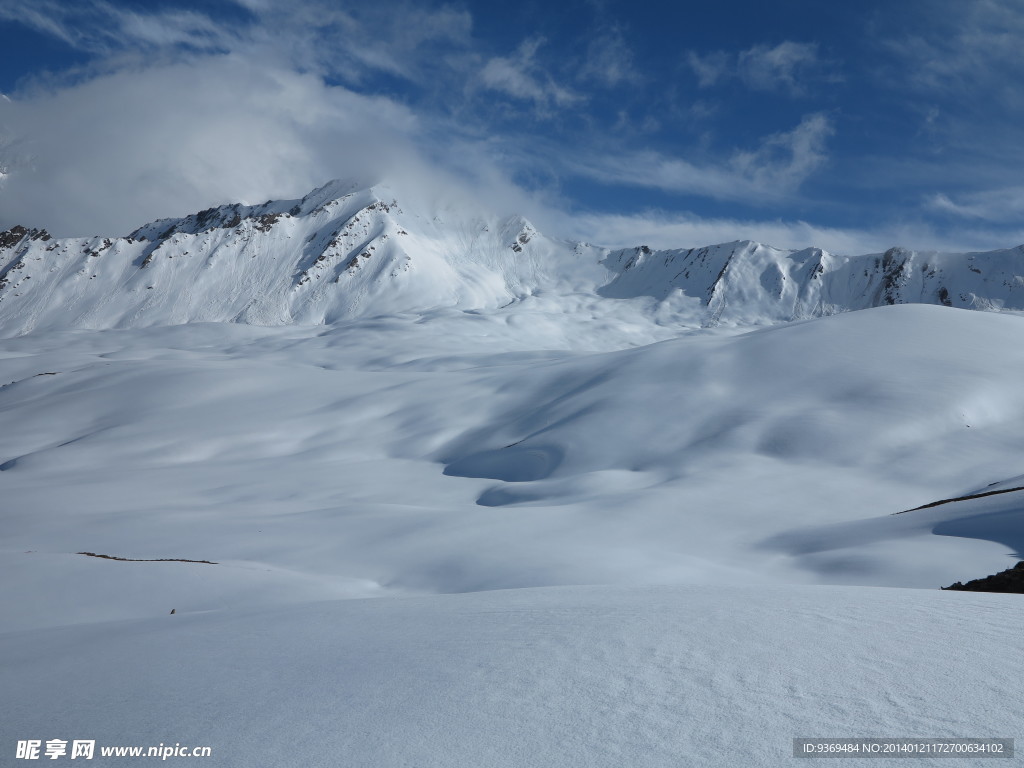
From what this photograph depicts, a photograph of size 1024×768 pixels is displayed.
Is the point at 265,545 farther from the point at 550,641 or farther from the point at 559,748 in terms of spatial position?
the point at 559,748

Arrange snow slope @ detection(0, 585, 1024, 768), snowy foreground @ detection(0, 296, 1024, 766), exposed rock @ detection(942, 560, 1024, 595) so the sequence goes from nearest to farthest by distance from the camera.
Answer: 1. snow slope @ detection(0, 585, 1024, 768)
2. snowy foreground @ detection(0, 296, 1024, 766)
3. exposed rock @ detection(942, 560, 1024, 595)

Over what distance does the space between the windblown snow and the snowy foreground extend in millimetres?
44

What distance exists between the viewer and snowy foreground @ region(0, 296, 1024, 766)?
3211 mm

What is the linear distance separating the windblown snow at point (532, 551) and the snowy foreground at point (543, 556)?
4 centimetres

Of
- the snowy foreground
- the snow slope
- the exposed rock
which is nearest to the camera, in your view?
the snow slope

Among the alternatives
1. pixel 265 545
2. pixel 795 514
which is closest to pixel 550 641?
pixel 265 545

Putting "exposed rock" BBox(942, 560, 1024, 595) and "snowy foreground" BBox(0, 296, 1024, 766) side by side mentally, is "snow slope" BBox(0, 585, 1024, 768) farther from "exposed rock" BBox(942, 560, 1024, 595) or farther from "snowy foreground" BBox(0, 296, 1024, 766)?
"exposed rock" BBox(942, 560, 1024, 595)

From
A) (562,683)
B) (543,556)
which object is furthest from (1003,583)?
(543,556)

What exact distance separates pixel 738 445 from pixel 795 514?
329 inches

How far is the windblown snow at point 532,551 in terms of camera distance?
10.6 feet

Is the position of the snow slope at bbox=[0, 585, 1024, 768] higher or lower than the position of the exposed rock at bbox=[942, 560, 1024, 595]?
higher

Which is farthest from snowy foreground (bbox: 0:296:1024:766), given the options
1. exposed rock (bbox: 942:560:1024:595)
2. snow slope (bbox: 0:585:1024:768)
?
exposed rock (bbox: 942:560:1024:595)

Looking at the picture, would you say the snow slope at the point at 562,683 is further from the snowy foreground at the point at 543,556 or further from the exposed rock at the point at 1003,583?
the exposed rock at the point at 1003,583

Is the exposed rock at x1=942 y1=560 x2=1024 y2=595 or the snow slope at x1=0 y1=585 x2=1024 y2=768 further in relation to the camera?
the exposed rock at x1=942 y1=560 x2=1024 y2=595
